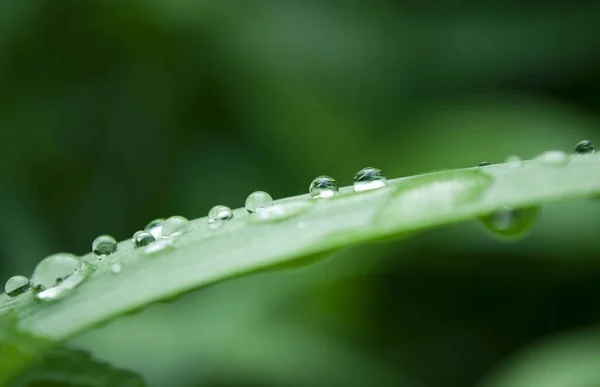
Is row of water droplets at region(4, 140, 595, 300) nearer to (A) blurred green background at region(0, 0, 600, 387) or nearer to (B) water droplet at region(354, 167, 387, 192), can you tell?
(B) water droplet at region(354, 167, 387, 192)

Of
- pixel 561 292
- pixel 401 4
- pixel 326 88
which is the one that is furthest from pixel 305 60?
pixel 561 292

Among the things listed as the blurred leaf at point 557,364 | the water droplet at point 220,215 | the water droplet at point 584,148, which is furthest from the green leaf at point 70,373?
the blurred leaf at point 557,364

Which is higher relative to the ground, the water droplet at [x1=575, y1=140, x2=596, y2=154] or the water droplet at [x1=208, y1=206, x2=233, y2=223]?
the water droplet at [x1=575, y1=140, x2=596, y2=154]

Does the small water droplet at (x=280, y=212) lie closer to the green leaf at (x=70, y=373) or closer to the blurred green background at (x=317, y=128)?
the green leaf at (x=70, y=373)

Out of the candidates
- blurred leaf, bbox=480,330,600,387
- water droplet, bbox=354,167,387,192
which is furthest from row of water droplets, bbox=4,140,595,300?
blurred leaf, bbox=480,330,600,387

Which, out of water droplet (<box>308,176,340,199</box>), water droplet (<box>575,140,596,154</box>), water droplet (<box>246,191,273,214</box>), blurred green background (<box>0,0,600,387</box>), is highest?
blurred green background (<box>0,0,600,387</box>)

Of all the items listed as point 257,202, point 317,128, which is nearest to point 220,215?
point 257,202
